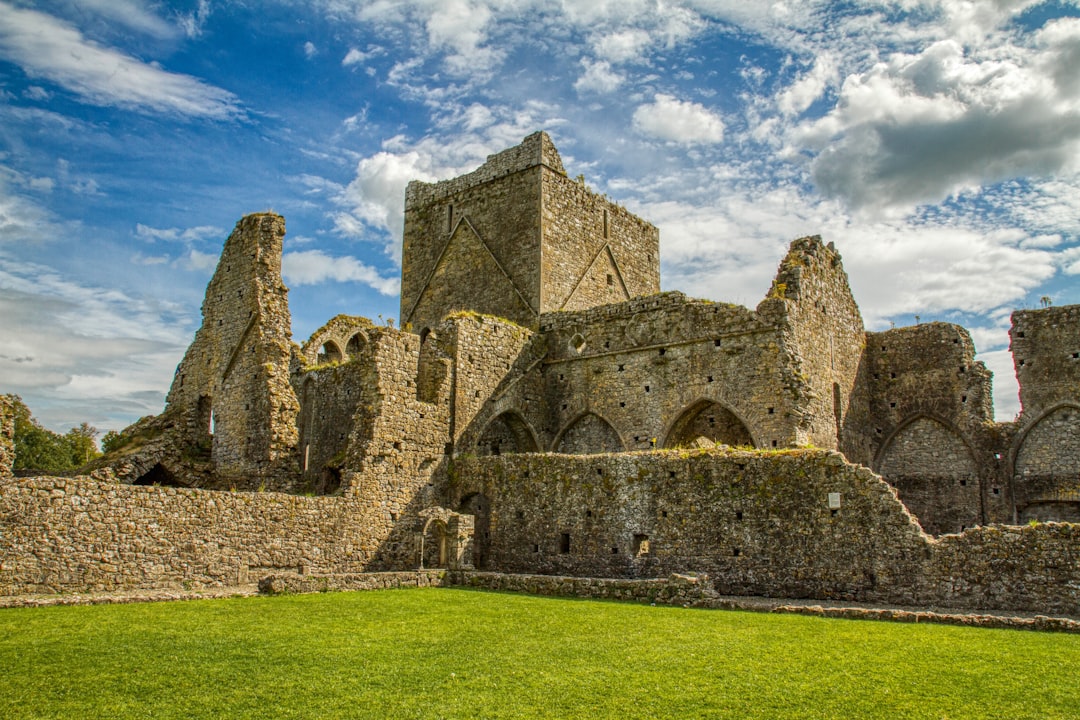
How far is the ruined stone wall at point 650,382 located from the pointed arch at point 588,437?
0.03 m

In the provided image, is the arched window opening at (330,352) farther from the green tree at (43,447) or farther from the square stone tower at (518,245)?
the green tree at (43,447)

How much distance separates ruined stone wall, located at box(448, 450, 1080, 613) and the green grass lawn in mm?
2442

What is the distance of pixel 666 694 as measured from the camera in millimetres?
8000

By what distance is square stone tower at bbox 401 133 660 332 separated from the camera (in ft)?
91.2

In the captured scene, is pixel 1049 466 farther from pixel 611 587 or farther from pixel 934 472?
pixel 611 587

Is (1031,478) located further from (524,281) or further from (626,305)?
(524,281)

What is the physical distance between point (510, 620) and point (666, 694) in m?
4.47

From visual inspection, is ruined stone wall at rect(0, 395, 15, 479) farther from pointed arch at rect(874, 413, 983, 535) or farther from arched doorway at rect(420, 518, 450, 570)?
pointed arch at rect(874, 413, 983, 535)

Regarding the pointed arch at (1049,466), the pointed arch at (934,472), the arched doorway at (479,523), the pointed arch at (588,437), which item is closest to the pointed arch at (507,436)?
the pointed arch at (588,437)

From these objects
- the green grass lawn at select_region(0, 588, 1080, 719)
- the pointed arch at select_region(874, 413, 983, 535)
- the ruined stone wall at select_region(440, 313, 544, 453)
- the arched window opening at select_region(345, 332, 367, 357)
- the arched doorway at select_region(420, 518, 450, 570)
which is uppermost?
the arched window opening at select_region(345, 332, 367, 357)

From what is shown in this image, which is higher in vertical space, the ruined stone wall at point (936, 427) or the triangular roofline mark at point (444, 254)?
the triangular roofline mark at point (444, 254)

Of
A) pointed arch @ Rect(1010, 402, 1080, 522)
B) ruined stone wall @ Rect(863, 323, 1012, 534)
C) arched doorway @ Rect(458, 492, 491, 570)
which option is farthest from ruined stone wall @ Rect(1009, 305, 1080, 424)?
arched doorway @ Rect(458, 492, 491, 570)

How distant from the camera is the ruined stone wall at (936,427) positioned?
2344cm

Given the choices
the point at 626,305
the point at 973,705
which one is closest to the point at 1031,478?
the point at 626,305
